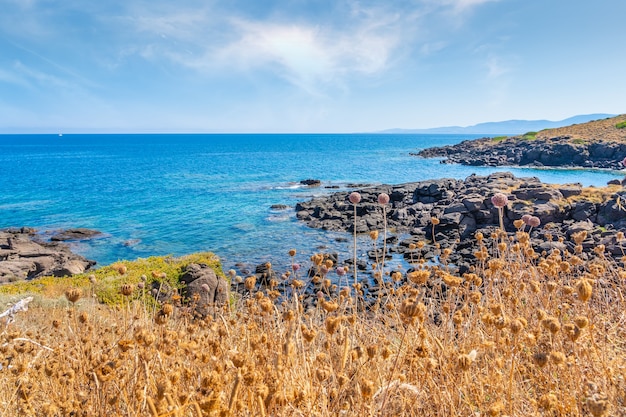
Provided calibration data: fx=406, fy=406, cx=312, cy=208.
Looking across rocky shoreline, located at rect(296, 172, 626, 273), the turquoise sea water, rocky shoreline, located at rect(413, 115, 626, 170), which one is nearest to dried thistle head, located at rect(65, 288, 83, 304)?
rocky shoreline, located at rect(296, 172, 626, 273)

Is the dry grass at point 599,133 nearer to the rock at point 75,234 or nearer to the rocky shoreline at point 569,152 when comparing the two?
the rocky shoreline at point 569,152

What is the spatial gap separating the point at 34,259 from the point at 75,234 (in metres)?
5.74

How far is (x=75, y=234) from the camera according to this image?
80.5 ft

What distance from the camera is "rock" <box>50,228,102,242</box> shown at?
23953 millimetres

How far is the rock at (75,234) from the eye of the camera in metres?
24.0

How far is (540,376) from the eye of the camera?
8.71ft

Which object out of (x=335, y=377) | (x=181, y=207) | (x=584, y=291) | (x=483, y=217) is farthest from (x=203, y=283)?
(x=181, y=207)

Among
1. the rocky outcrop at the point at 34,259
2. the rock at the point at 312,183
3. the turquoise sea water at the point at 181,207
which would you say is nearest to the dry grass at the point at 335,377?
the turquoise sea water at the point at 181,207

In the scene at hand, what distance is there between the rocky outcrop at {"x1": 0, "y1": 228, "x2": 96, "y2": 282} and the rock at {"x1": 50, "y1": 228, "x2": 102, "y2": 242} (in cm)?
99

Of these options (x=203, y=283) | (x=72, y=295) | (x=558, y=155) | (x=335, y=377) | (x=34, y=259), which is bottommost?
(x=34, y=259)

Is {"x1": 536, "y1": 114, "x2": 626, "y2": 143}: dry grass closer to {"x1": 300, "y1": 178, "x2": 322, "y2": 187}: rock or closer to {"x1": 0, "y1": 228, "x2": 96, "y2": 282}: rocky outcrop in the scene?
{"x1": 300, "y1": 178, "x2": 322, "y2": 187}: rock

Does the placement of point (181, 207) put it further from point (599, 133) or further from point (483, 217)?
point (599, 133)

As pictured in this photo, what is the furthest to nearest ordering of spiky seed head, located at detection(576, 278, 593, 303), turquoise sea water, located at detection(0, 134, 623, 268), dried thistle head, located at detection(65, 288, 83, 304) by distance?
turquoise sea water, located at detection(0, 134, 623, 268) → dried thistle head, located at detection(65, 288, 83, 304) → spiky seed head, located at detection(576, 278, 593, 303)

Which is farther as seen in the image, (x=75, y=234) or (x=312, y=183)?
(x=312, y=183)
